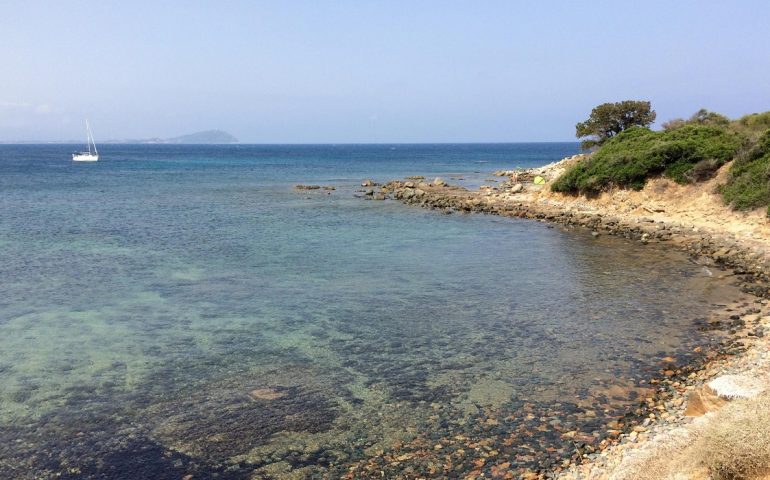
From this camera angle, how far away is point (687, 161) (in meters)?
36.4

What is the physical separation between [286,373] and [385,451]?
3.95m

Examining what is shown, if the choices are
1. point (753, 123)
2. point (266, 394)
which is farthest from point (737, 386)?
point (753, 123)

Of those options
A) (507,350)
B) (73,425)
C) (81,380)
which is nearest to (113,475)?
(73,425)

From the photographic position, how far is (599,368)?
13.2m

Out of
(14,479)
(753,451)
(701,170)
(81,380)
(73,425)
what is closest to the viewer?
(753,451)

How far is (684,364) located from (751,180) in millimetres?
21687

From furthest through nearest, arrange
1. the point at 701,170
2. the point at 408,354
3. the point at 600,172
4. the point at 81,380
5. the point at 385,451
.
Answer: the point at 600,172
the point at 701,170
the point at 408,354
the point at 81,380
the point at 385,451

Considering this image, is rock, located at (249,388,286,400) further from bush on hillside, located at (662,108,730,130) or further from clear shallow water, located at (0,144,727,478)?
bush on hillside, located at (662,108,730,130)

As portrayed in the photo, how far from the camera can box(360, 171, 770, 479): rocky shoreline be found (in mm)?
9266

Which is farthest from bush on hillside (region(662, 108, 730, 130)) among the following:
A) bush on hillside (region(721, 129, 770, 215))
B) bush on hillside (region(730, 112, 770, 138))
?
bush on hillside (region(721, 129, 770, 215))

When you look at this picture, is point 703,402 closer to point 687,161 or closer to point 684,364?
point 684,364

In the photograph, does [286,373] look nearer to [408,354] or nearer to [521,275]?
[408,354]

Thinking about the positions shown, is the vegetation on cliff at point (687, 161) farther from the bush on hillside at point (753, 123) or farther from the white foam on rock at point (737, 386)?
the white foam on rock at point (737, 386)

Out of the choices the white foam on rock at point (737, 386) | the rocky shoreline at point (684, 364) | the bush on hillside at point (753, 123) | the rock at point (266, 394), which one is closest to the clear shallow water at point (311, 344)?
the rock at point (266, 394)
